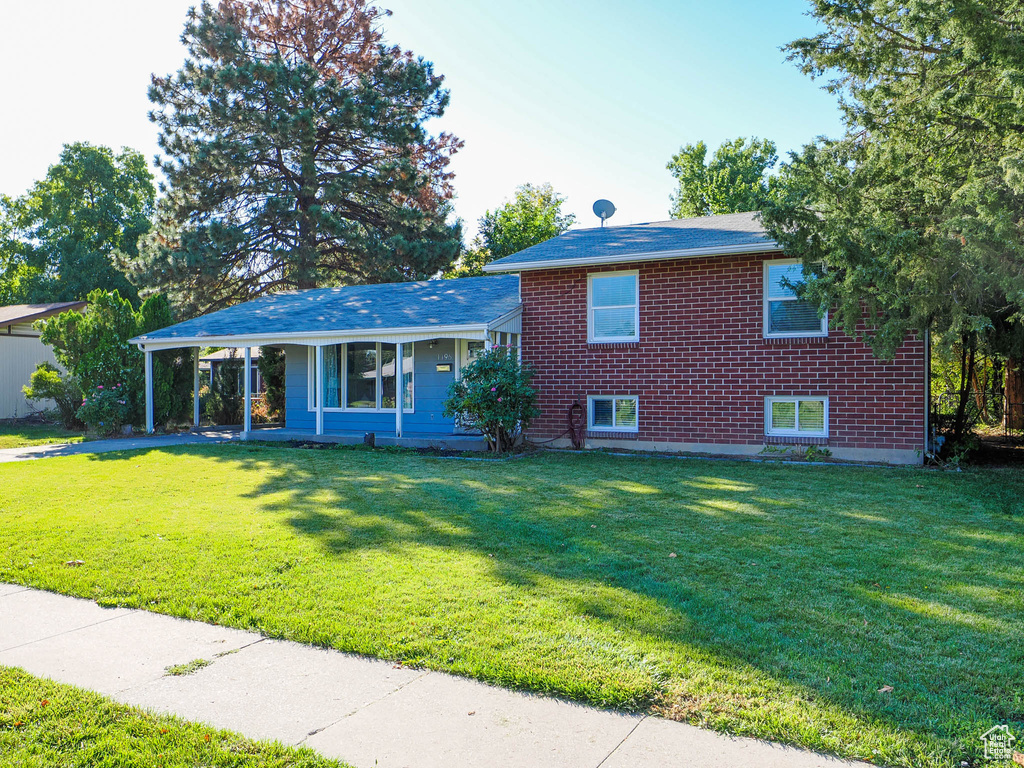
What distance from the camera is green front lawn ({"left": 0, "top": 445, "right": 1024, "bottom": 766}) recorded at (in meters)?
3.39

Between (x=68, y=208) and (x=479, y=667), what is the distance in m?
48.7

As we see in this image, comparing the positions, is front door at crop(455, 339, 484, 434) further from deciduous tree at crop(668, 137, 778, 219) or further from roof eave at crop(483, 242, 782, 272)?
deciduous tree at crop(668, 137, 778, 219)

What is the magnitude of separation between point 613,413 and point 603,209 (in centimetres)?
621

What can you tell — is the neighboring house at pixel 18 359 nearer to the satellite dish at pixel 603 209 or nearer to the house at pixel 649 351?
the house at pixel 649 351

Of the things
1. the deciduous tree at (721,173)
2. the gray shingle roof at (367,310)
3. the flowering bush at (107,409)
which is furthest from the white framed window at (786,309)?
the deciduous tree at (721,173)

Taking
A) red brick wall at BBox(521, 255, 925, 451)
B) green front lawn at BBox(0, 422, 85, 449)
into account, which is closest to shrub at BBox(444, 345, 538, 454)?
red brick wall at BBox(521, 255, 925, 451)

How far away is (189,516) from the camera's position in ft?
24.8

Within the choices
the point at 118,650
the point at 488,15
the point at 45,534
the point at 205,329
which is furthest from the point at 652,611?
the point at 205,329

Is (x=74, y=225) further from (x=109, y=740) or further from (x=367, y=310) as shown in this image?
(x=109, y=740)

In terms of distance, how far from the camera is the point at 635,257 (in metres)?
13.0

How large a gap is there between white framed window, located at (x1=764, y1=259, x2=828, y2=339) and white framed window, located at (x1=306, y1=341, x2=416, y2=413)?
7.71m

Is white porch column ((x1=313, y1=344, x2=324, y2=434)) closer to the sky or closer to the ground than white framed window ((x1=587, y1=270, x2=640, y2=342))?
closer to the ground

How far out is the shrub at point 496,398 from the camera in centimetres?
1277

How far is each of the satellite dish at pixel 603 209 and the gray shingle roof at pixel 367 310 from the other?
2.65 metres
